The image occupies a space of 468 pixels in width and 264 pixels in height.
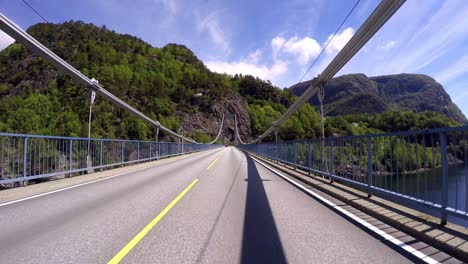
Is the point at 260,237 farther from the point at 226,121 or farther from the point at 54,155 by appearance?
the point at 226,121

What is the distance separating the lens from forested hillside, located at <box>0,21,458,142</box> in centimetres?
8994

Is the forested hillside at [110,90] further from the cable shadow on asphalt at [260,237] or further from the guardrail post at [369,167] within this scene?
the guardrail post at [369,167]

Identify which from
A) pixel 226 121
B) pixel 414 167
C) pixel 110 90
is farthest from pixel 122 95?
pixel 414 167

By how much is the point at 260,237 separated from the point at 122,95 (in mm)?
111169

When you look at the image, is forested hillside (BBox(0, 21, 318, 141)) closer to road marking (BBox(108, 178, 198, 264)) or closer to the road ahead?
the road ahead

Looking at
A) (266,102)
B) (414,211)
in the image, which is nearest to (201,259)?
(414,211)

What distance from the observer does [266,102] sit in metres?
185

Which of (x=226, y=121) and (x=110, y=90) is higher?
(x=110, y=90)

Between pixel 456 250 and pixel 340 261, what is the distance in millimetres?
1556

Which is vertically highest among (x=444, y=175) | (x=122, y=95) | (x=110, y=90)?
(x=110, y=90)

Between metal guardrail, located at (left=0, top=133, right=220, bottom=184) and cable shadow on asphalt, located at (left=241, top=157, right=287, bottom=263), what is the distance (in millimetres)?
7089

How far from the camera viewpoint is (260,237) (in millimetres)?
4938

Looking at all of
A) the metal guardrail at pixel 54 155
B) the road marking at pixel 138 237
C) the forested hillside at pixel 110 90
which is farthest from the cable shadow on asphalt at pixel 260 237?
the forested hillside at pixel 110 90

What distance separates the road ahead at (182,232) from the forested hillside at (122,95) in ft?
190
